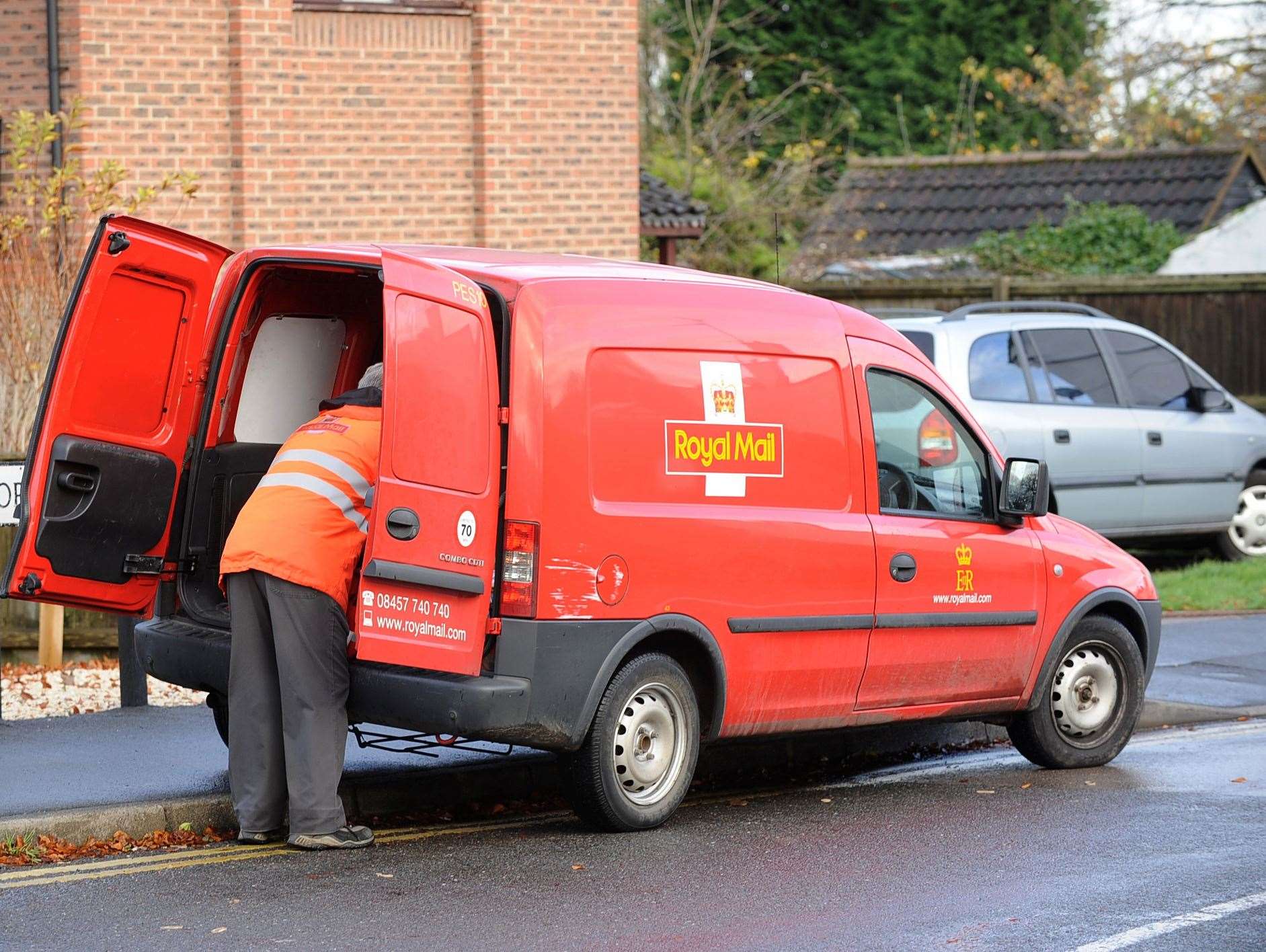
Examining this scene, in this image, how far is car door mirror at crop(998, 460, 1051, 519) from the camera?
8047 mm

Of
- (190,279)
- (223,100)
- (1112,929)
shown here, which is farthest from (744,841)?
(223,100)

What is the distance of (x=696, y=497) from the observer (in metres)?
6.95

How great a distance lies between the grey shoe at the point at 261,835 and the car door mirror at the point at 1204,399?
935 centimetres

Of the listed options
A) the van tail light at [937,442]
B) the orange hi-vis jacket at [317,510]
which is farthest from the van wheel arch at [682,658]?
the van tail light at [937,442]

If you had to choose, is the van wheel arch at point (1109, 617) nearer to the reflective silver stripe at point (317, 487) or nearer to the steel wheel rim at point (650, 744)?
the steel wheel rim at point (650, 744)

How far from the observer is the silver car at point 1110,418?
1285 centimetres

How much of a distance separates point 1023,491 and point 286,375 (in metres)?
3.13

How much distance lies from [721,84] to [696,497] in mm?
33212

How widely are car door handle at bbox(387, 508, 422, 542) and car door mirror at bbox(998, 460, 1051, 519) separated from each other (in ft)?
9.46

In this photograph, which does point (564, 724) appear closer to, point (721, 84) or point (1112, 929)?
point (1112, 929)

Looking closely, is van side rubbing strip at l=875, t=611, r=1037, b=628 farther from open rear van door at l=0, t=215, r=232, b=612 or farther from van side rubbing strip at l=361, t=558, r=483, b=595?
open rear van door at l=0, t=215, r=232, b=612

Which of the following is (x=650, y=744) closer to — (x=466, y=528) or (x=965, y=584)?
(x=466, y=528)

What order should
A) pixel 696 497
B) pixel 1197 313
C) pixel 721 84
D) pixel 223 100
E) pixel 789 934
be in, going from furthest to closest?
pixel 721 84
pixel 1197 313
pixel 223 100
pixel 696 497
pixel 789 934

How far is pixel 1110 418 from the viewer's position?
44.7ft
